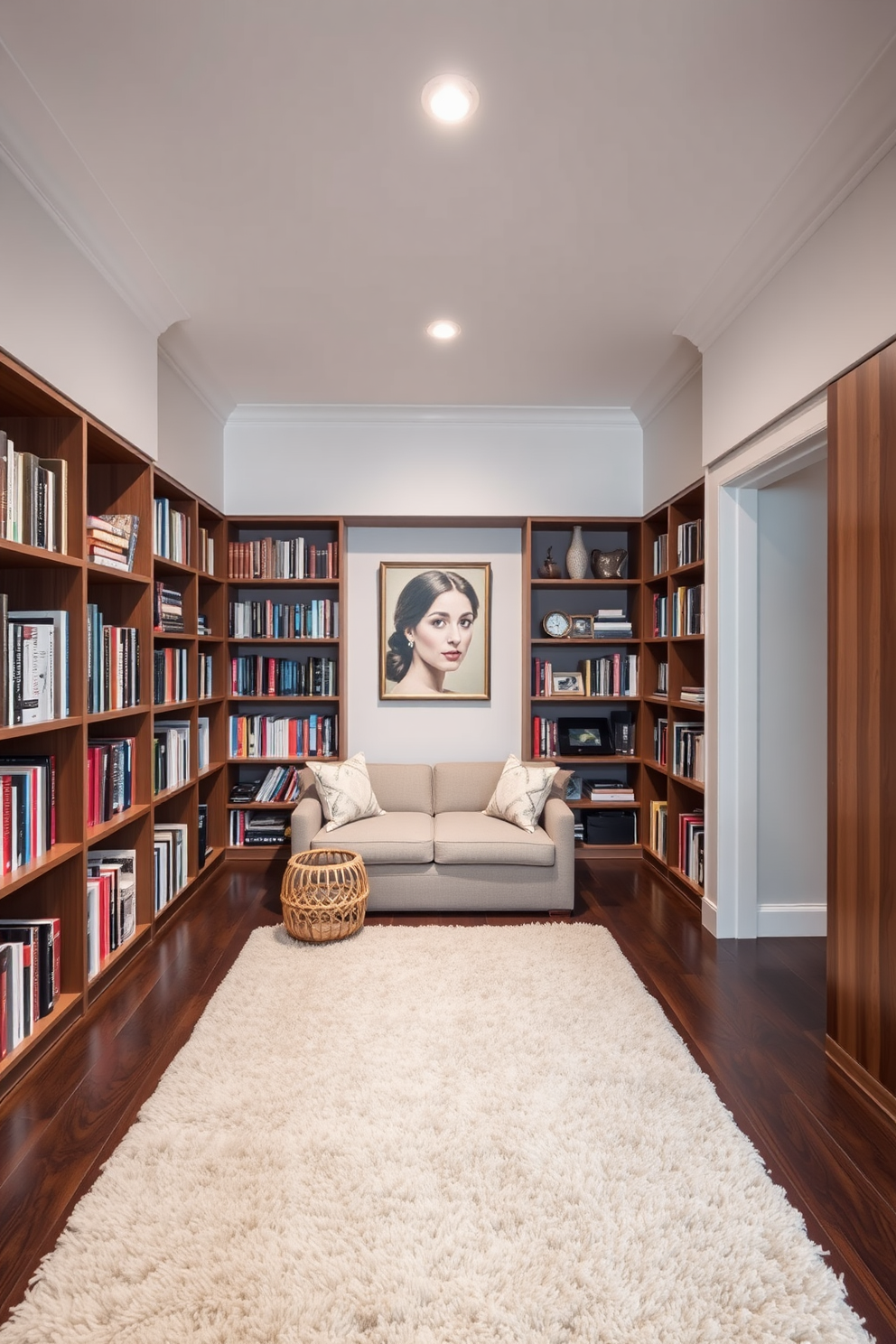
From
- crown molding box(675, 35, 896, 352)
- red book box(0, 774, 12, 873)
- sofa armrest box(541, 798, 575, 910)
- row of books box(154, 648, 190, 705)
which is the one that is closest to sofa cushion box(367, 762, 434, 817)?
sofa armrest box(541, 798, 575, 910)

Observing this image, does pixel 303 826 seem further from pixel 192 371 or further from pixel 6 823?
pixel 192 371

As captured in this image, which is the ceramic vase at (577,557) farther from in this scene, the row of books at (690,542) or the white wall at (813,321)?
the white wall at (813,321)

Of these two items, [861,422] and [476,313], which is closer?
[861,422]

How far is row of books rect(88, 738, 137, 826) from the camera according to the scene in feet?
9.55

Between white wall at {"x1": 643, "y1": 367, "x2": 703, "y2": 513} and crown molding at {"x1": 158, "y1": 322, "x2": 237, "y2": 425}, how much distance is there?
2.66 metres

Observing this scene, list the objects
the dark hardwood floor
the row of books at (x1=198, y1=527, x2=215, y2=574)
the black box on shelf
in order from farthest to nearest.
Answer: the black box on shelf, the row of books at (x1=198, y1=527, x2=215, y2=574), the dark hardwood floor

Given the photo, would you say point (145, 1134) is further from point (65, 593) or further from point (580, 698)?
point (580, 698)

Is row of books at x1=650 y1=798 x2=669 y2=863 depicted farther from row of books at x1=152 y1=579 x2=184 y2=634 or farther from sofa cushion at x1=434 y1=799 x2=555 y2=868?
row of books at x1=152 y1=579 x2=184 y2=634

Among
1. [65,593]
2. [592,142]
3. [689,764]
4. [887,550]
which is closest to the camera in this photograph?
[887,550]

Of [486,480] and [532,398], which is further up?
[532,398]

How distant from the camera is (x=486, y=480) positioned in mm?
4883

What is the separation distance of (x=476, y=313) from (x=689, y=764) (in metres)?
2.60

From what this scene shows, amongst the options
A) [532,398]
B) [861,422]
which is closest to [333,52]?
[861,422]

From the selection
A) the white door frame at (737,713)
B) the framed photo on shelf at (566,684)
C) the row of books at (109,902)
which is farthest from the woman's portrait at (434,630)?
the row of books at (109,902)
